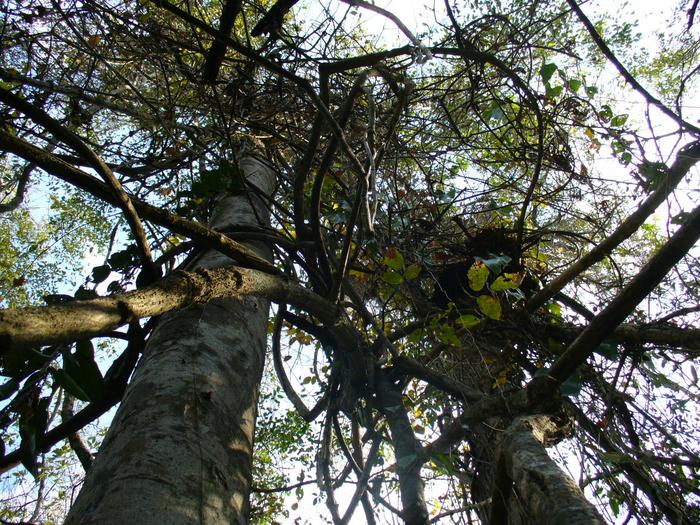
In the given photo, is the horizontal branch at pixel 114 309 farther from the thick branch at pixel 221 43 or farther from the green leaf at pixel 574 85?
the green leaf at pixel 574 85

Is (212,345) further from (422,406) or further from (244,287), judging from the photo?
(422,406)

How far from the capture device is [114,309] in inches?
27.7

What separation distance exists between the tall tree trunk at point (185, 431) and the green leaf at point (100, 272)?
2.13ft

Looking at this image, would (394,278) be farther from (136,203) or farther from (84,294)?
(84,294)

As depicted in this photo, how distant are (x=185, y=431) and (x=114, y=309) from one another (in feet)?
1.09

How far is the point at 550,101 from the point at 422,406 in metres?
1.97

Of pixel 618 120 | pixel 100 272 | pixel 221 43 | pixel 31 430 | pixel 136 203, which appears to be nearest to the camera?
pixel 136 203

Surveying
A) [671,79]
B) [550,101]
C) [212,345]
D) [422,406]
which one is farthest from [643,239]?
[212,345]

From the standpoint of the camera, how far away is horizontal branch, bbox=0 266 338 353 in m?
0.54

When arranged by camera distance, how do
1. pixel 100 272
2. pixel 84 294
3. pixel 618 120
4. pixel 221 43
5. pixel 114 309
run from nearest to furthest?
pixel 114 309, pixel 84 294, pixel 100 272, pixel 221 43, pixel 618 120

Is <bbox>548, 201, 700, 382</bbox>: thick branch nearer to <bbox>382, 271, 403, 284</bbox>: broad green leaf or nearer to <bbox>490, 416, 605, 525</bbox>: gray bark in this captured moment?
<bbox>490, 416, 605, 525</bbox>: gray bark

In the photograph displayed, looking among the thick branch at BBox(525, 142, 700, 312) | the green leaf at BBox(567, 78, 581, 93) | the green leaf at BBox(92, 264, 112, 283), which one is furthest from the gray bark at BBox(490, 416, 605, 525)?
the green leaf at BBox(567, 78, 581, 93)

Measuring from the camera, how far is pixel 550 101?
8.62ft

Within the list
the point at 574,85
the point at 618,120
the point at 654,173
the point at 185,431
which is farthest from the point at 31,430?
the point at 618,120
